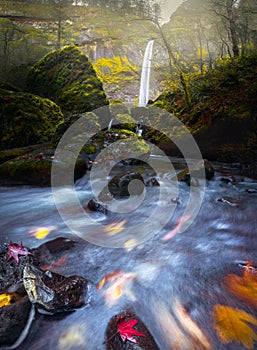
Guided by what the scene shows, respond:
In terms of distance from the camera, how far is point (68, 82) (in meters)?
11.8

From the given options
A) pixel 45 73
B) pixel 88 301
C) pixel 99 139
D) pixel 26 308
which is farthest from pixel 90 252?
pixel 45 73

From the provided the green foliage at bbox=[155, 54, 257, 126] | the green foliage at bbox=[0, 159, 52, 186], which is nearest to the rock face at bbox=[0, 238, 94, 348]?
the green foliage at bbox=[0, 159, 52, 186]

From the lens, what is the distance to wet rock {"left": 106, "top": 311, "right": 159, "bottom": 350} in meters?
1.46

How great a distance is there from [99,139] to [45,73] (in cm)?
771

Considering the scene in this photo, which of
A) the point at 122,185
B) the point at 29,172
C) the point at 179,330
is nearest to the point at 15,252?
the point at 179,330

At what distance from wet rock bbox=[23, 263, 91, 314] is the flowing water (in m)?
0.08

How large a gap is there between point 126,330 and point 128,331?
0.09 ft

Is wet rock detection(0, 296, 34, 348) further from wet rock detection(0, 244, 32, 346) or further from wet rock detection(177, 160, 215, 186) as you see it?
wet rock detection(177, 160, 215, 186)

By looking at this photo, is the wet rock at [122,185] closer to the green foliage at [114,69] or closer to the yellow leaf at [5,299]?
the yellow leaf at [5,299]

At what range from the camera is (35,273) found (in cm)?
189

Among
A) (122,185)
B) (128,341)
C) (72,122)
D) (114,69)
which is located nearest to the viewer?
(128,341)

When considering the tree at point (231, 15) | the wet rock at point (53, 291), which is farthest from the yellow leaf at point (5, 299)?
the tree at point (231, 15)

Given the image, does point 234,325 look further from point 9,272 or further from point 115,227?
point 115,227

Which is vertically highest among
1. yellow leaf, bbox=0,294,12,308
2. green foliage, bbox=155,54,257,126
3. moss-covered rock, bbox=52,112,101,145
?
green foliage, bbox=155,54,257,126
